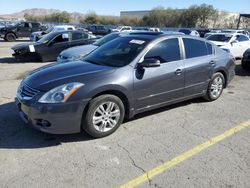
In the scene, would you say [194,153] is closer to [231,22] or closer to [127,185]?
[127,185]

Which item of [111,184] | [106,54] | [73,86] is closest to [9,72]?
[106,54]

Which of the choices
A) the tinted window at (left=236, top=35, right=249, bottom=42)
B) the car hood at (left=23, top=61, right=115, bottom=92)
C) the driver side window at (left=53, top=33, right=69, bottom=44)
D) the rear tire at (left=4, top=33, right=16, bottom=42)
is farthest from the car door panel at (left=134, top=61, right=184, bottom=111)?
the rear tire at (left=4, top=33, right=16, bottom=42)

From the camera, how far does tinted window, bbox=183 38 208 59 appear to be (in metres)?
5.67

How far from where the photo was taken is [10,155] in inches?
152

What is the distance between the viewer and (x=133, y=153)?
156 inches

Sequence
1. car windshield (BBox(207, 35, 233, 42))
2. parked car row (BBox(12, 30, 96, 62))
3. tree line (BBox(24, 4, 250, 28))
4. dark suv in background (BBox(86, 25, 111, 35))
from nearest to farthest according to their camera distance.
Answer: parked car row (BBox(12, 30, 96, 62))
car windshield (BBox(207, 35, 233, 42))
dark suv in background (BBox(86, 25, 111, 35))
tree line (BBox(24, 4, 250, 28))

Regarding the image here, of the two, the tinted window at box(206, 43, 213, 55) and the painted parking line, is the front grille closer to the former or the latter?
the painted parking line

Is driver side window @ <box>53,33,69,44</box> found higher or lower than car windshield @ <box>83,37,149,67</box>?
higher

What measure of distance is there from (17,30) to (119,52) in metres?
23.4

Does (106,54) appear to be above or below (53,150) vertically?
above

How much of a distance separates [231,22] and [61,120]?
243 ft

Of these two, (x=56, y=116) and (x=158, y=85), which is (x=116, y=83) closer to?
(x=158, y=85)

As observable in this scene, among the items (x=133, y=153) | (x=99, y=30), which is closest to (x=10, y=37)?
(x=99, y=30)

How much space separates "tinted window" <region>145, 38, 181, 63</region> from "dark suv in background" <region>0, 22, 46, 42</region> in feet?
74.1
